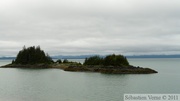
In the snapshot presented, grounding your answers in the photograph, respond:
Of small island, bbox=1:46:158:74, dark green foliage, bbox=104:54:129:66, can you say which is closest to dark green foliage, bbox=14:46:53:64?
small island, bbox=1:46:158:74

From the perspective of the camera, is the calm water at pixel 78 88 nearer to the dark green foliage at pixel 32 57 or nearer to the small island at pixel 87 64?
the small island at pixel 87 64

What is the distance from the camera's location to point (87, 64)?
128 m

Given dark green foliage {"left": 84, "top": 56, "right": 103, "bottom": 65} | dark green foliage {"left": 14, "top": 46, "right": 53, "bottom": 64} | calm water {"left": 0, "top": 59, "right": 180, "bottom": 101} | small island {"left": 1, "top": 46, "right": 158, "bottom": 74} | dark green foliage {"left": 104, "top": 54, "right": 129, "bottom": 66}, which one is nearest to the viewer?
calm water {"left": 0, "top": 59, "right": 180, "bottom": 101}

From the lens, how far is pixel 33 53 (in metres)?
157

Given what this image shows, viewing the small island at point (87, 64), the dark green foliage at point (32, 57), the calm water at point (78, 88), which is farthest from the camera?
the dark green foliage at point (32, 57)

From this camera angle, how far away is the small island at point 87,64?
339 feet

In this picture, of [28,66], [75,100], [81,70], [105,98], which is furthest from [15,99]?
[28,66]

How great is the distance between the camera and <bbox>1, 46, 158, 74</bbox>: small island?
103438 mm

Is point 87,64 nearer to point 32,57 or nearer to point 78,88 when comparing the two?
point 32,57

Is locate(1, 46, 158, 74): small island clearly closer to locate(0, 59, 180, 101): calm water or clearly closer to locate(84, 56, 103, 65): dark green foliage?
locate(84, 56, 103, 65): dark green foliage

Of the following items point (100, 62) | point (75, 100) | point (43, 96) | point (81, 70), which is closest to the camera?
point (75, 100)

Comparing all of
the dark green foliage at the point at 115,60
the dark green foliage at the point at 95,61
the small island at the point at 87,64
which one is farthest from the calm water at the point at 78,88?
the dark green foliage at the point at 95,61

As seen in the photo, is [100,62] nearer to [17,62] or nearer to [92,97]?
[17,62]

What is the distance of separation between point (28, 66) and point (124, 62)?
5607cm
